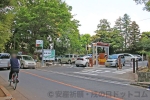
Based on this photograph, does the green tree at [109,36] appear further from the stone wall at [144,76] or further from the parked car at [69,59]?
the stone wall at [144,76]

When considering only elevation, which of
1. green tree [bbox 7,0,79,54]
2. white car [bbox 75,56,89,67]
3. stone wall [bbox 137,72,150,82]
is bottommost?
stone wall [bbox 137,72,150,82]

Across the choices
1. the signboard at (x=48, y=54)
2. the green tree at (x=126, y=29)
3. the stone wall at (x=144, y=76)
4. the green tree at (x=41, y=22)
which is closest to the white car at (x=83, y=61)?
the signboard at (x=48, y=54)

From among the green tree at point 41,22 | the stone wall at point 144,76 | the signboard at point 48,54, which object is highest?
the green tree at point 41,22

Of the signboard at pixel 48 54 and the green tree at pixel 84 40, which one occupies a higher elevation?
the green tree at pixel 84 40

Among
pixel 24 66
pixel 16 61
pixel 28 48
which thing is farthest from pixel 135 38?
pixel 16 61

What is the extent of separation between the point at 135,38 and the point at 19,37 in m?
36.5

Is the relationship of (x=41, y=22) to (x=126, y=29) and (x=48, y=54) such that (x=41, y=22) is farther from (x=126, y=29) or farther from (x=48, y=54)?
(x=126, y=29)

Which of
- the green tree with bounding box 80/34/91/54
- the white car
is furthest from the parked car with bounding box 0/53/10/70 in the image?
the green tree with bounding box 80/34/91/54

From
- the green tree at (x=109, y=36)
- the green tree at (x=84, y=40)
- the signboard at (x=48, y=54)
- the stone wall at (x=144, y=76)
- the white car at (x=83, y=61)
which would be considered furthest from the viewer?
the green tree at (x=84, y=40)

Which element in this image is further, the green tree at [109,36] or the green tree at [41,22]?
the green tree at [109,36]

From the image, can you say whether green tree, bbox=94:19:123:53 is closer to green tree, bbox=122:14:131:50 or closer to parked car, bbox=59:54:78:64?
green tree, bbox=122:14:131:50

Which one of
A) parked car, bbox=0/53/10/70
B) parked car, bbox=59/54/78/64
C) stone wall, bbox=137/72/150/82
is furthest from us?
parked car, bbox=59/54/78/64

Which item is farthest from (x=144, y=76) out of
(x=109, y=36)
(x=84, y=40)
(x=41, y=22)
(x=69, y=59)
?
(x=84, y=40)

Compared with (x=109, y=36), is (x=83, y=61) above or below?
below
